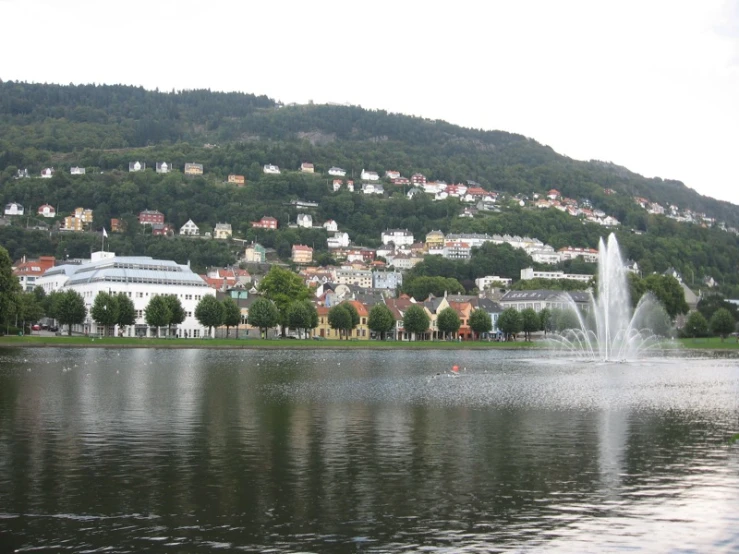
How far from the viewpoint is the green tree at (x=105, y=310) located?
379 ft

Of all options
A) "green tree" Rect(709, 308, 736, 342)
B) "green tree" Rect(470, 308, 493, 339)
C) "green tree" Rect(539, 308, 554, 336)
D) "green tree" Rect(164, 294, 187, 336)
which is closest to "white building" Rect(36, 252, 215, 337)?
"green tree" Rect(164, 294, 187, 336)

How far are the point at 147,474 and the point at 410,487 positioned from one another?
716 centimetres

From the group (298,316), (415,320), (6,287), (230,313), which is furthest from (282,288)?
(6,287)

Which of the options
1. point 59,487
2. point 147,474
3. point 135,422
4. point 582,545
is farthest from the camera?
point 135,422

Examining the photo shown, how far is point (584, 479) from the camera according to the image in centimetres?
2505

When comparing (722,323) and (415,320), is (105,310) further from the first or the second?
(722,323)

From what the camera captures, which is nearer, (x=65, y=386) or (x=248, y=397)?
(x=248, y=397)

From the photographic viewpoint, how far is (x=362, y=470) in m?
25.8

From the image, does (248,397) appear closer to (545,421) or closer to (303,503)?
(545,421)

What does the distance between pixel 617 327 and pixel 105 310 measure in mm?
68812

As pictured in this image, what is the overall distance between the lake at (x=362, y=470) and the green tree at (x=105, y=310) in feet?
216

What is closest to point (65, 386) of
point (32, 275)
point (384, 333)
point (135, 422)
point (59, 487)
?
point (135, 422)

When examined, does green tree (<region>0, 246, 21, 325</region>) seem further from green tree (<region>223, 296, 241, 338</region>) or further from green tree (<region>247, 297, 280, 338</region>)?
green tree (<region>247, 297, 280, 338</region>)

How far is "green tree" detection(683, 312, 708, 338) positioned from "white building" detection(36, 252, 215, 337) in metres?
77.1
